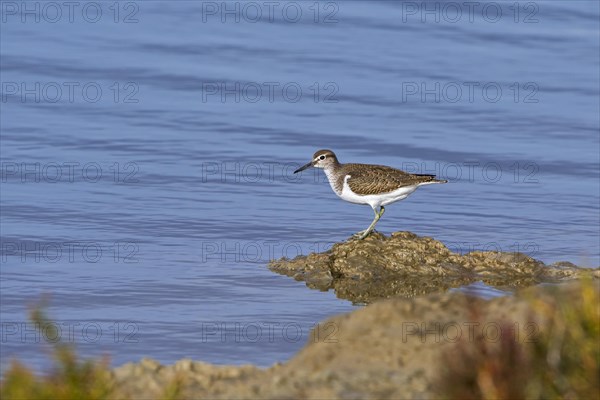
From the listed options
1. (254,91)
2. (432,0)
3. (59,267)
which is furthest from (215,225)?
(432,0)

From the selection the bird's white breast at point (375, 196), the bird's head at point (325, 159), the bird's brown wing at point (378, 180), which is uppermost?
the bird's head at point (325, 159)

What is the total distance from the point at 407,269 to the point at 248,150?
20.3 feet

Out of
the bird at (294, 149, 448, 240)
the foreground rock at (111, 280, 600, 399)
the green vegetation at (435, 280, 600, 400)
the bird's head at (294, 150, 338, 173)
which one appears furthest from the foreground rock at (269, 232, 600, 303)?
the green vegetation at (435, 280, 600, 400)

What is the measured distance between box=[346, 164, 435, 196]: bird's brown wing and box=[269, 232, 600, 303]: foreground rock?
0.76 m

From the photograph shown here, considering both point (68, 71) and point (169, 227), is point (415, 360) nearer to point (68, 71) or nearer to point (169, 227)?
point (169, 227)

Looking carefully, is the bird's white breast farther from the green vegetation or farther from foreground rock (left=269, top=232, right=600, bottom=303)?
the green vegetation

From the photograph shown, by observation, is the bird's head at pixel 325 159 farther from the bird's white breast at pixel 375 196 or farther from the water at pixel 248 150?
the water at pixel 248 150

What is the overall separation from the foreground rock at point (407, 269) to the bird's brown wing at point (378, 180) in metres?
0.76

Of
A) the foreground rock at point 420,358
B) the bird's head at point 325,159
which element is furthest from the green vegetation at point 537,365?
the bird's head at point 325,159

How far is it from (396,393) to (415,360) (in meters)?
0.51

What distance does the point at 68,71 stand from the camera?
22.7 m

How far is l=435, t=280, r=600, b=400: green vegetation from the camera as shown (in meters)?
6.64

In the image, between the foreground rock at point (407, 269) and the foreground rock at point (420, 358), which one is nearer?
the foreground rock at point (420, 358)

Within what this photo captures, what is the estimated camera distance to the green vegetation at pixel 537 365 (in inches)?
261
